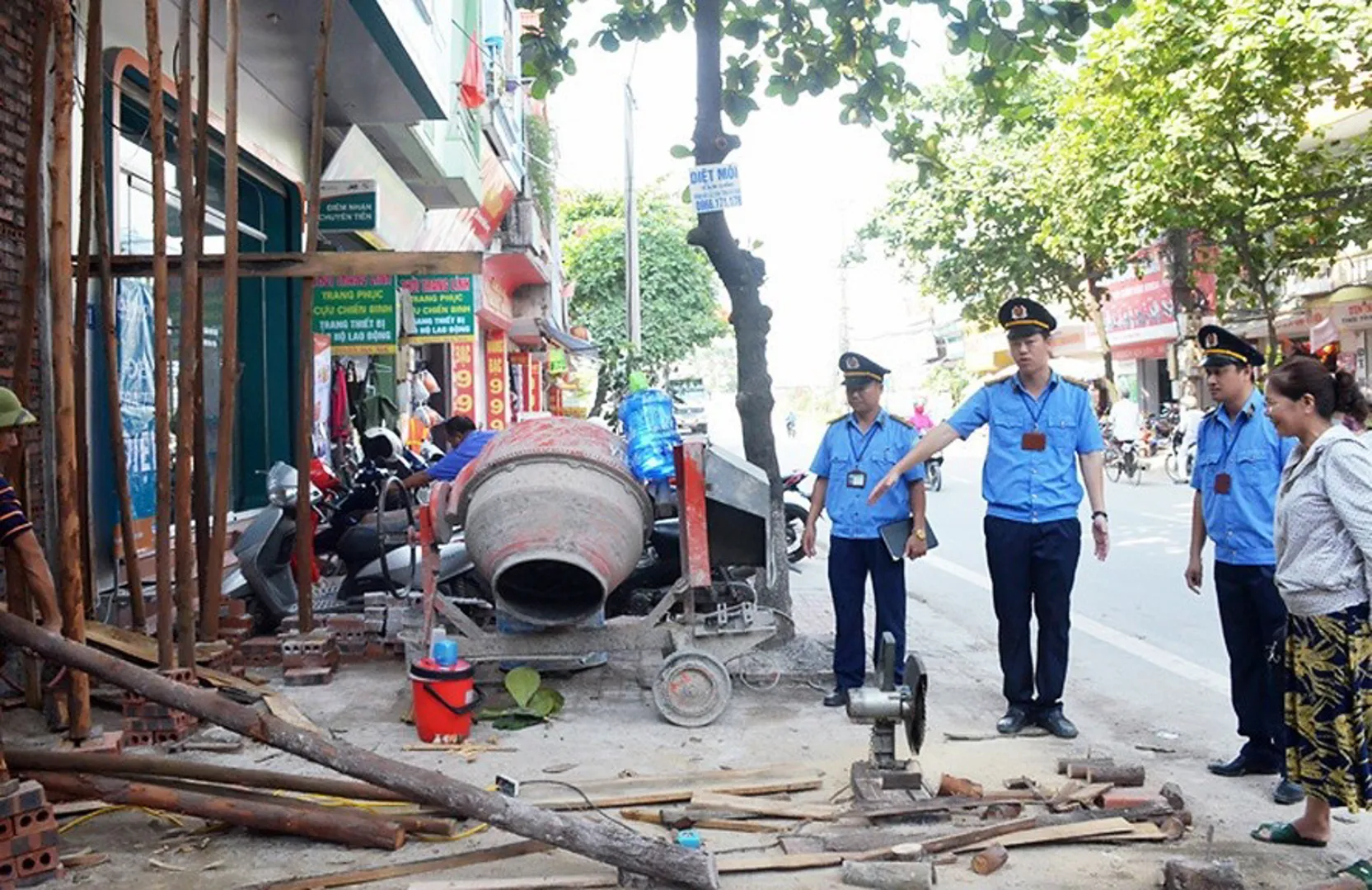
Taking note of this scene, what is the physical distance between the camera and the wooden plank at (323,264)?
611 cm

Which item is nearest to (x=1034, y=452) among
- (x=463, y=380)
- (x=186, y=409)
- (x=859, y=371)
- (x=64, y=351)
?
(x=859, y=371)

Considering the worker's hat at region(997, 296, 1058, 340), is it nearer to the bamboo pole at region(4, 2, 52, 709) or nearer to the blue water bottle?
the blue water bottle

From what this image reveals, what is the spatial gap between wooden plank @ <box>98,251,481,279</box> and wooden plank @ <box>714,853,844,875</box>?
11.3ft

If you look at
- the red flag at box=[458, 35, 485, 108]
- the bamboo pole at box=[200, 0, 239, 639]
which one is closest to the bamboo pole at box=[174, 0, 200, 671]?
the bamboo pole at box=[200, 0, 239, 639]

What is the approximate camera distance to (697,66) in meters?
7.89

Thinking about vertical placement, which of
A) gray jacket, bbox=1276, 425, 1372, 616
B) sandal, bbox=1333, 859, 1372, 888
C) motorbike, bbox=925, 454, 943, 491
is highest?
gray jacket, bbox=1276, 425, 1372, 616

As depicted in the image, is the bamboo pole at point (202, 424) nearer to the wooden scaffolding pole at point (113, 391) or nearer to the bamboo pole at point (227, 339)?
the bamboo pole at point (227, 339)

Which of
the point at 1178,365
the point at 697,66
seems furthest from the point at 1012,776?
the point at 1178,365

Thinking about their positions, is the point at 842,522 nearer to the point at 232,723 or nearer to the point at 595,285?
the point at 232,723

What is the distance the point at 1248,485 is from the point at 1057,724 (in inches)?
54.5

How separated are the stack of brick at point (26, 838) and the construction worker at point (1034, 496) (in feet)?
11.4

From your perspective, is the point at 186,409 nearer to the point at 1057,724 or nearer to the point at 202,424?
the point at 202,424

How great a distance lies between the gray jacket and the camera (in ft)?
13.0

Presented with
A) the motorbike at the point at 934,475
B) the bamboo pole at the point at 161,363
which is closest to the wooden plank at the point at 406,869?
the bamboo pole at the point at 161,363
